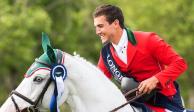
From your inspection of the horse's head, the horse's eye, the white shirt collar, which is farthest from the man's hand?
the horse's eye

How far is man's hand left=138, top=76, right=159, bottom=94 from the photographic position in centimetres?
918

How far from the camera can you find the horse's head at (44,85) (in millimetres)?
8617

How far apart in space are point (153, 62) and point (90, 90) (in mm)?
1034

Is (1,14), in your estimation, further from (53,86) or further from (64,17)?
(53,86)

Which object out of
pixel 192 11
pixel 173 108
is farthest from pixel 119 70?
pixel 192 11

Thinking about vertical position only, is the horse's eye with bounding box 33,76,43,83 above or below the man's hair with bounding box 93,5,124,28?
below

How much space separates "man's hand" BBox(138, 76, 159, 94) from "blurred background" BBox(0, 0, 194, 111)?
24702 millimetres

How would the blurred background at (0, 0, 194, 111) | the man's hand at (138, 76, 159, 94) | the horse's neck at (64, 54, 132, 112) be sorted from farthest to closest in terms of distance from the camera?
1. the blurred background at (0, 0, 194, 111)
2. the man's hand at (138, 76, 159, 94)
3. the horse's neck at (64, 54, 132, 112)

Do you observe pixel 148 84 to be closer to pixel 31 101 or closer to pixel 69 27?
pixel 31 101

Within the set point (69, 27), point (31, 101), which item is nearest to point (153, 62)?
point (31, 101)

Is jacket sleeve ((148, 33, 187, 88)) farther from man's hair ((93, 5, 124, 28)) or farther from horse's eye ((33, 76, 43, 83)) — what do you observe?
horse's eye ((33, 76, 43, 83))

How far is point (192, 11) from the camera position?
45000mm

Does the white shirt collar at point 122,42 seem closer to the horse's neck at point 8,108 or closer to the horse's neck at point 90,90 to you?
the horse's neck at point 90,90

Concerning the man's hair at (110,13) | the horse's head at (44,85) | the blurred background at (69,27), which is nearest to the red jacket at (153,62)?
the man's hair at (110,13)
